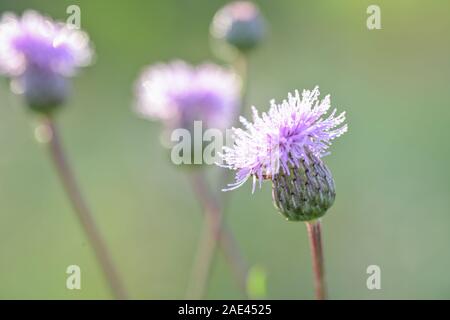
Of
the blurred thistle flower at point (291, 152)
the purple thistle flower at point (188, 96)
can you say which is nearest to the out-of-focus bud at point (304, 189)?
the blurred thistle flower at point (291, 152)

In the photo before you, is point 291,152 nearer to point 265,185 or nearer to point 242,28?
point 242,28

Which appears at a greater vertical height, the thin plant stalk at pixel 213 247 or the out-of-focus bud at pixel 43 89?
the out-of-focus bud at pixel 43 89

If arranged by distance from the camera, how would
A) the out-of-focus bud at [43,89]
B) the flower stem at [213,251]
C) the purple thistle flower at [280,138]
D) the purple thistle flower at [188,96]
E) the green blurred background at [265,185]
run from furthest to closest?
the green blurred background at [265,185] → the purple thistle flower at [188,96] → the out-of-focus bud at [43,89] → the flower stem at [213,251] → the purple thistle flower at [280,138]

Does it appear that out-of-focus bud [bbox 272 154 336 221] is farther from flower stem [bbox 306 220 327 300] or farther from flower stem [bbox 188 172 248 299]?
flower stem [bbox 188 172 248 299]

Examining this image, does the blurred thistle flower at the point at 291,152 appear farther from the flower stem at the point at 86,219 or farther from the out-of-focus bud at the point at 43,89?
the out-of-focus bud at the point at 43,89
